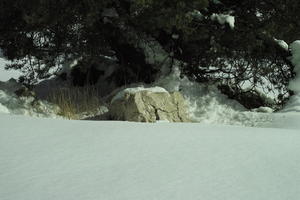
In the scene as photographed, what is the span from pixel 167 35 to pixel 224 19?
4.25 feet

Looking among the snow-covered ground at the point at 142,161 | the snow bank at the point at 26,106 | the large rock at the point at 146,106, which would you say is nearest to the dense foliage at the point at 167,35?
the snow bank at the point at 26,106

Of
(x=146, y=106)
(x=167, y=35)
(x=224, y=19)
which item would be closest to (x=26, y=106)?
(x=146, y=106)

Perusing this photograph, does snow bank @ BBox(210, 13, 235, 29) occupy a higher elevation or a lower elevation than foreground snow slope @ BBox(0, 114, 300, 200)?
higher

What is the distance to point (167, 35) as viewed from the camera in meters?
7.52

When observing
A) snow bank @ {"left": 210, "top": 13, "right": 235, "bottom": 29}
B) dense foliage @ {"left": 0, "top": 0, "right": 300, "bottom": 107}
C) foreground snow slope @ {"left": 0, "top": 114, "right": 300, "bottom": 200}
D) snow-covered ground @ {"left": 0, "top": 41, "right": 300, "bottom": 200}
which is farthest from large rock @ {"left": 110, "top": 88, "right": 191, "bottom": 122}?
foreground snow slope @ {"left": 0, "top": 114, "right": 300, "bottom": 200}

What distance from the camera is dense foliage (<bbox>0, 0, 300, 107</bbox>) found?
612cm

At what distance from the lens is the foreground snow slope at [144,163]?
2.03 metres

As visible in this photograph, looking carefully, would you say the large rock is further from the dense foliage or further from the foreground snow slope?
the foreground snow slope

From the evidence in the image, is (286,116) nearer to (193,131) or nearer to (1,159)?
(193,131)

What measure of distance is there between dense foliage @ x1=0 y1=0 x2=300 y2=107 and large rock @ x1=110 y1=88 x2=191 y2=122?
40.5 inches

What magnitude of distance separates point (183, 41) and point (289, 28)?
1.75 metres

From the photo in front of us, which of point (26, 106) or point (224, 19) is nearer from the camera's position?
point (224, 19)

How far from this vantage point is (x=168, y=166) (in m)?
2.43

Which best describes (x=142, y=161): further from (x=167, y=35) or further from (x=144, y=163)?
(x=167, y=35)
